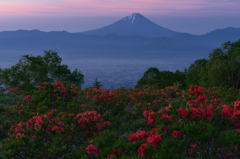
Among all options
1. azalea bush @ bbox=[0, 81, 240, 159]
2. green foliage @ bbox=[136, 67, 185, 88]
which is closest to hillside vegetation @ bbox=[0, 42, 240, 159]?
azalea bush @ bbox=[0, 81, 240, 159]

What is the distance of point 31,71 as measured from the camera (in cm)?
4378

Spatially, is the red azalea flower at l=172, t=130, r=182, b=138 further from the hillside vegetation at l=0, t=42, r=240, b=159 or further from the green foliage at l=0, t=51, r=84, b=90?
the green foliage at l=0, t=51, r=84, b=90

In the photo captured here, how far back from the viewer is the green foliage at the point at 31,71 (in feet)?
144

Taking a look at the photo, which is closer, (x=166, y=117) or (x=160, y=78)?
(x=166, y=117)

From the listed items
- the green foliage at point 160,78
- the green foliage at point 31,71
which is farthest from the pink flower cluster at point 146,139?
the green foliage at point 160,78

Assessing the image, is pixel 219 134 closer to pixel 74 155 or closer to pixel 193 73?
pixel 74 155

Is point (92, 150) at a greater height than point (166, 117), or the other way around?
point (166, 117)

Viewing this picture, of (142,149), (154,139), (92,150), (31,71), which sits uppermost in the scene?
(154,139)

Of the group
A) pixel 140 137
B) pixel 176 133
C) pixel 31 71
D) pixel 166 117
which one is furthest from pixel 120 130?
pixel 31 71

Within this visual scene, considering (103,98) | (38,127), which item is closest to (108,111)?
(103,98)

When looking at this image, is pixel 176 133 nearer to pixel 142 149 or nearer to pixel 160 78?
pixel 142 149

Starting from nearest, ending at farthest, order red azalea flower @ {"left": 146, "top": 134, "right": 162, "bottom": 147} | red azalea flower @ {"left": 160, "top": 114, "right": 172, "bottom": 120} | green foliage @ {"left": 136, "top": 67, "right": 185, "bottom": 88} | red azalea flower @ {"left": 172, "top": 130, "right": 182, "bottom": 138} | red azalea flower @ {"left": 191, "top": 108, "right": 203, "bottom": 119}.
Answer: red azalea flower @ {"left": 146, "top": 134, "right": 162, "bottom": 147}, red azalea flower @ {"left": 172, "top": 130, "right": 182, "bottom": 138}, red azalea flower @ {"left": 191, "top": 108, "right": 203, "bottom": 119}, red azalea flower @ {"left": 160, "top": 114, "right": 172, "bottom": 120}, green foliage @ {"left": 136, "top": 67, "right": 185, "bottom": 88}

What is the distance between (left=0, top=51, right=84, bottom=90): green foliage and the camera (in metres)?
44.0

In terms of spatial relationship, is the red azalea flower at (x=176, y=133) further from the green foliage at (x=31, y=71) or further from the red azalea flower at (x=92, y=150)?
the green foliage at (x=31, y=71)
